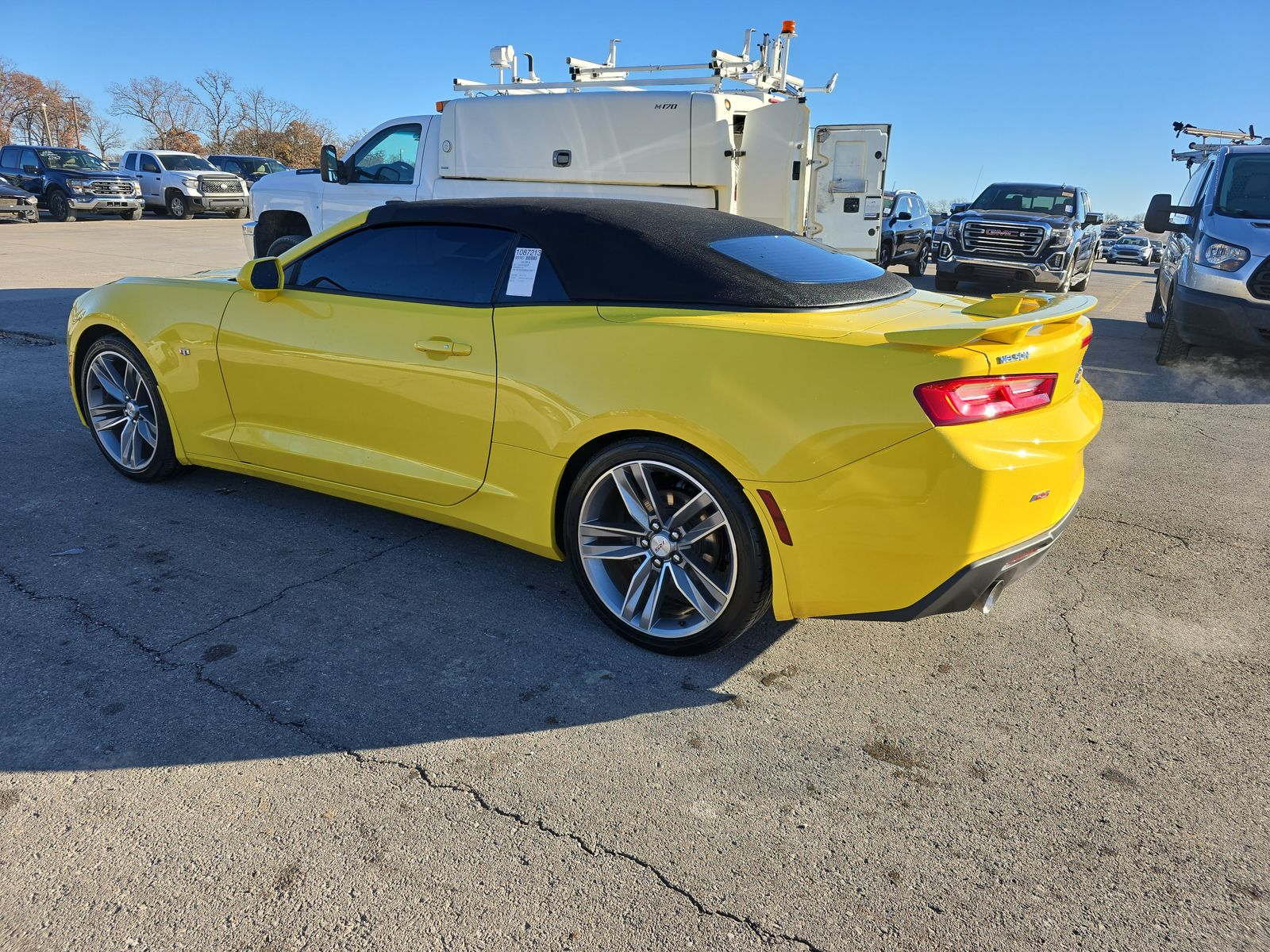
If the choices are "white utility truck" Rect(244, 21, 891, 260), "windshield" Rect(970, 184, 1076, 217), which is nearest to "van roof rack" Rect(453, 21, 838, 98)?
"white utility truck" Rect(244, 21, 891, 260)

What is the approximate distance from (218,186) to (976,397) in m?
30.5

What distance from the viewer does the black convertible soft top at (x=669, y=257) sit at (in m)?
3.19

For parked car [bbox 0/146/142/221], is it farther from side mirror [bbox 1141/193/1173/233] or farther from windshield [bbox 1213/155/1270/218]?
windshield [bbox 1213/155/1270/218]

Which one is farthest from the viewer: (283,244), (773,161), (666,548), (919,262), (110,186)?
(110,186)

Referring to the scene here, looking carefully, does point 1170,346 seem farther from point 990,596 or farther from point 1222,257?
point 990,596

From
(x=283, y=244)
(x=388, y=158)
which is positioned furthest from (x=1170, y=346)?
(x=283, y=244)

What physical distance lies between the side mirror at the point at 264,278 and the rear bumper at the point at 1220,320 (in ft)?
26.0

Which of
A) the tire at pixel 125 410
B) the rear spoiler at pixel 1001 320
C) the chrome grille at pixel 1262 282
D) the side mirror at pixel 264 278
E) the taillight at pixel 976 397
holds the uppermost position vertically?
the rear spoiler at pixel 1001 320

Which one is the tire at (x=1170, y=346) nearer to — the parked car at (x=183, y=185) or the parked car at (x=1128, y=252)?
the parked car at (x=183, y=185)

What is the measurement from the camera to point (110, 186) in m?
25.7

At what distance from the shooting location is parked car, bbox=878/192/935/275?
18984mm

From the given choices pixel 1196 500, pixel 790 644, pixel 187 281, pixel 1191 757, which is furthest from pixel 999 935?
pixel 187 281

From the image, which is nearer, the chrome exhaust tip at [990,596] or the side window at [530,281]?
the chrome exhaust tip at [990,596]

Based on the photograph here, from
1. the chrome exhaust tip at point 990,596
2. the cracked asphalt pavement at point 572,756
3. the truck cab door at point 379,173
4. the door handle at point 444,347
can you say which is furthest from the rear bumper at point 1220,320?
the truck cab door at point 379,173
